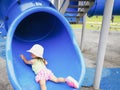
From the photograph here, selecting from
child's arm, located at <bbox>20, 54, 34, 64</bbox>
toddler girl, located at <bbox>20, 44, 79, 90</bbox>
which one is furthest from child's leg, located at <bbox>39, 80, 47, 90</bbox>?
child's arm, located at <bbox>20, 54, 34, 64</bbox>

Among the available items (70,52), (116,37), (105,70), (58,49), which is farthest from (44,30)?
(116,37)

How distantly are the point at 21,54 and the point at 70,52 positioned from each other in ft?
2.76

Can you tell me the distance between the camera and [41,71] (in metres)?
3.88

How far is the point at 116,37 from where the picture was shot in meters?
10.3

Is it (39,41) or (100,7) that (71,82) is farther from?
(100,7)

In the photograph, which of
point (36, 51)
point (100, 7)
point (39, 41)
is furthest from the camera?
point (100, 7)

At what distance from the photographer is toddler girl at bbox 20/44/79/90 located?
365 centimetres

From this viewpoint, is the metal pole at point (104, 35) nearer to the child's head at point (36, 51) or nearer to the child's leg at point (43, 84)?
the child's head at point (36, 51)

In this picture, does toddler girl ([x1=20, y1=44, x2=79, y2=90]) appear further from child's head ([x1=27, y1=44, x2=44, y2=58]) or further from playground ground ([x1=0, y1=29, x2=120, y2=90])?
playground ground ([x1=0, y1=29, x2=120, y2=90])

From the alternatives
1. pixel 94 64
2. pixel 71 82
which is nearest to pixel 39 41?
pixel 71 82

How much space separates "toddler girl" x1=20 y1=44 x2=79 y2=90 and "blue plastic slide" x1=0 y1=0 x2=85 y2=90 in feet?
0.23

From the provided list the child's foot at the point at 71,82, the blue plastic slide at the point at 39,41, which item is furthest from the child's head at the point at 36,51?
the child's foot at the point at 71,82

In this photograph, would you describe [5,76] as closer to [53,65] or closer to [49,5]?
[53,65]

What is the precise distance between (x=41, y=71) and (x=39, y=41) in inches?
34.4
